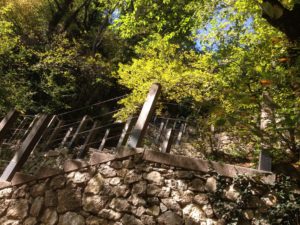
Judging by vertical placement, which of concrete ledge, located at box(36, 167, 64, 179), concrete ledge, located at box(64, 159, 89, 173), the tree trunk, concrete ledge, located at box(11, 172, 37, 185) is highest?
the tree trunk

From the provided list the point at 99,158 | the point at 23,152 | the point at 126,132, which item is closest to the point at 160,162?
the point at 99,158

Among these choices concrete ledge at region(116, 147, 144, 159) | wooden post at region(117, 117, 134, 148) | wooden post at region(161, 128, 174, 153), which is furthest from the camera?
wooden post at region(161, 128, 174, 153)

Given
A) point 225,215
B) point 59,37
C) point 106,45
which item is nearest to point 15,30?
point 59,37

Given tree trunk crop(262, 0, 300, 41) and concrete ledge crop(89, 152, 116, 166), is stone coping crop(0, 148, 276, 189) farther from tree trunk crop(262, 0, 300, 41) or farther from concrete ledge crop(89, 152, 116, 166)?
tree trunk crop(262, 0, 300, 41)

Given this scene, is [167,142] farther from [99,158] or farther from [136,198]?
[136,198]

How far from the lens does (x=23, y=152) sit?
210 inches

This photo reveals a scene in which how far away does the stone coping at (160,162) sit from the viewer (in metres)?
4.03

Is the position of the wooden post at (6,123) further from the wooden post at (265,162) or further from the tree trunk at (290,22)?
the tree trunk at (290,22)

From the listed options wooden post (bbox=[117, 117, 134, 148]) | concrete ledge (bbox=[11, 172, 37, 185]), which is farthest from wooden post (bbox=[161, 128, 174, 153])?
concrete ledge (bbox=[11, 172, 37, 185])

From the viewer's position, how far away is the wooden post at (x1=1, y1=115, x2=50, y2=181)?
519 cm

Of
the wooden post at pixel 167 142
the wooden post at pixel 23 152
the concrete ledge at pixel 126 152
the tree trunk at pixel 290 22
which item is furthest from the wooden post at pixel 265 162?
the wooden post at pixel 23 152

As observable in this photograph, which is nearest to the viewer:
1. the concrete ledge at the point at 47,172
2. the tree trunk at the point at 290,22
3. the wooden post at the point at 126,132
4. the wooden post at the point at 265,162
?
the tree trunk at the point at 290,22

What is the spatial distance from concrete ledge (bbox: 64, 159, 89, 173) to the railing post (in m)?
0.76

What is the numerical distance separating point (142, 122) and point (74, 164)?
1.24 meters
